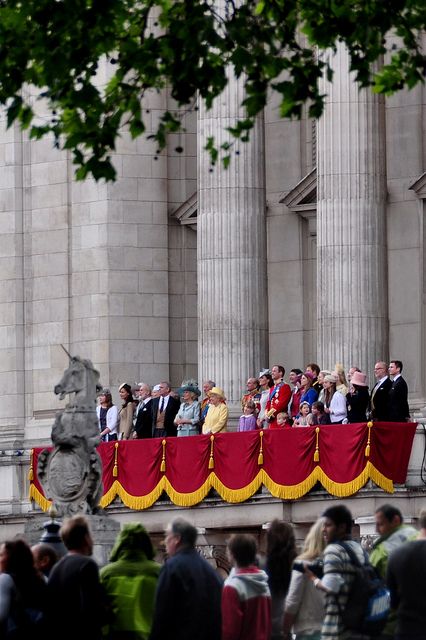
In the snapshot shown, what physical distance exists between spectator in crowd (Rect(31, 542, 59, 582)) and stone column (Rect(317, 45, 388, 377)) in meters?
24.9

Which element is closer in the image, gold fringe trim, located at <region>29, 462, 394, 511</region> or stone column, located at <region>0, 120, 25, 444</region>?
gold fringe trim, located at <region>29, 462, 394, 511</region>

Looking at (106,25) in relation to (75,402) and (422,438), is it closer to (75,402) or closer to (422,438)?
(75,402)

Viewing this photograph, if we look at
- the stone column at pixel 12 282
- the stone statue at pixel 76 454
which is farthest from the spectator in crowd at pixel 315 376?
the stone column at pixel 12 282

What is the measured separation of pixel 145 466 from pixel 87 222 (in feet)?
33.7

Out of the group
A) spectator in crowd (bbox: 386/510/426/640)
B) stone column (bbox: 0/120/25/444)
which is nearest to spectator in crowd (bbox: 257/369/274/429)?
stone column (bbox: 0/120/25/444)

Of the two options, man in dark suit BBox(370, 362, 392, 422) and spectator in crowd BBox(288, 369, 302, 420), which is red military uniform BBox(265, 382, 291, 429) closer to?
spectator in crowd BBox(288, 369, 302, 420)

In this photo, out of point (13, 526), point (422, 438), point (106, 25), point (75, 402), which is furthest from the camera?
point (13, 526)

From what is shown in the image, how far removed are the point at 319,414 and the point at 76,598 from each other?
912 inches

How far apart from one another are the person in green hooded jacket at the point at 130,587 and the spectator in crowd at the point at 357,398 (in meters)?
21.2

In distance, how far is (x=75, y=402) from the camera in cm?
4516

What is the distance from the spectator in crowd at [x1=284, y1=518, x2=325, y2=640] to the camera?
93.0 ft

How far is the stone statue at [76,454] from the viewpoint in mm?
44750

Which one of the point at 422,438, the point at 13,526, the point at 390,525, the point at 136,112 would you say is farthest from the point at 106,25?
the point at 13,526

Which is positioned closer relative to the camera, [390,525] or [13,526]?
[390,525]
